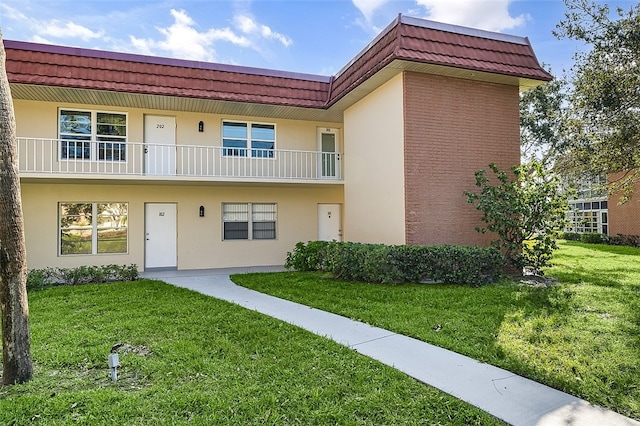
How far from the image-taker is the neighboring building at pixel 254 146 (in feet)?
33.2

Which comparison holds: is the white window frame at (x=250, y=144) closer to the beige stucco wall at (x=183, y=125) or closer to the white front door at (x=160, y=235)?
A: the beige stucco wall at (x=183, y=125)

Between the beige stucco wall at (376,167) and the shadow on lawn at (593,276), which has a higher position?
the beige stucco wall at (376,167)

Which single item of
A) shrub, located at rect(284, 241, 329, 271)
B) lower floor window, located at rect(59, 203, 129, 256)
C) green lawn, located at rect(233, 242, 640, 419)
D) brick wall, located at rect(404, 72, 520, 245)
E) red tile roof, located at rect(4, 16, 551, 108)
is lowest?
green lawn, located at rect(233, 242, 640, 419)

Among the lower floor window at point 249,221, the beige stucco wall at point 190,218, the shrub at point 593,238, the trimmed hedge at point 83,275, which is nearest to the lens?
the trimmed hedge at point 83,275

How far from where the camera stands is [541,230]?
379 inches

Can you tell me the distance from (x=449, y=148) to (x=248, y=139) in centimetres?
709

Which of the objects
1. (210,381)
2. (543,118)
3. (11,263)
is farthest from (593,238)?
(11,263)

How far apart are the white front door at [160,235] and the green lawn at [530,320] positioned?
4472 mm

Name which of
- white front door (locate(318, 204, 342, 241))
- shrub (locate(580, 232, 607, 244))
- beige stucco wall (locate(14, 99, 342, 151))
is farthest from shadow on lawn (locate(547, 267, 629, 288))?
shrub (locate(580, 232, 607, 244))

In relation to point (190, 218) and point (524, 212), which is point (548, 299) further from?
point (190, 218)

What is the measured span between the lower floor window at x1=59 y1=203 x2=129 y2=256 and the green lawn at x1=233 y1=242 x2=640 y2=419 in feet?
18.0

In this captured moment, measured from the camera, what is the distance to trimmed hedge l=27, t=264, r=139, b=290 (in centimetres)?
1062

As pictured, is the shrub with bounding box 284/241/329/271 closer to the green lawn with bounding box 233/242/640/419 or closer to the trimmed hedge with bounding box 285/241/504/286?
the green lawn with bounding box 233/242/640/419

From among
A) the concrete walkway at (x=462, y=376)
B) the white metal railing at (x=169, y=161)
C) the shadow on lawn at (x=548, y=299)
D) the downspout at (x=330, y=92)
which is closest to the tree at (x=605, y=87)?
the shadow on lawn at (x=548, y=299)
